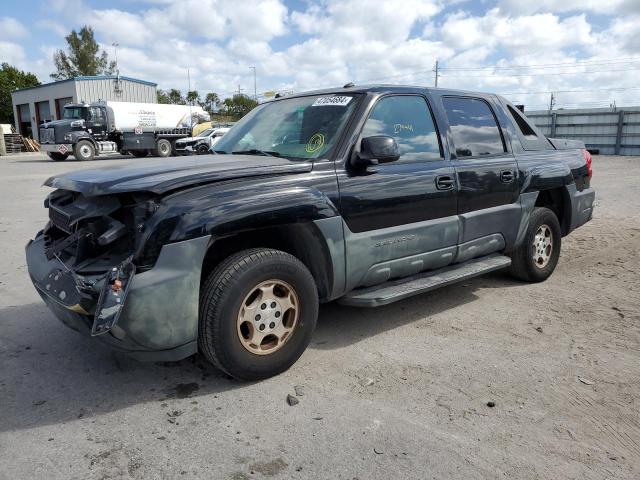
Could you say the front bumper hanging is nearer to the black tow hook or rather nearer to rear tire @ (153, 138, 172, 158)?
the black tow hook

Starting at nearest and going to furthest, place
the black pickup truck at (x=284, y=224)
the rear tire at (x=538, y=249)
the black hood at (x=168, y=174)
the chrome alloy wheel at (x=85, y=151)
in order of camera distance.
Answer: the black pickup truck at (x=284, y=224)
the black hood at (x=168, y=174)
the rear tire at (x=538, y=249)
the chrome alloy wheel at (x=85, y=151)

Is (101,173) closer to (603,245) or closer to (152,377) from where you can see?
(152,377)

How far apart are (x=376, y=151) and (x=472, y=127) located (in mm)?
1548

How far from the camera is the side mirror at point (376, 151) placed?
11.0 feet

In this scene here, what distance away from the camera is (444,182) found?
401 cm

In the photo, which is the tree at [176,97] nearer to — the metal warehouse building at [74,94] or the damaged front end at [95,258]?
the metal warehouse building at [74,94]

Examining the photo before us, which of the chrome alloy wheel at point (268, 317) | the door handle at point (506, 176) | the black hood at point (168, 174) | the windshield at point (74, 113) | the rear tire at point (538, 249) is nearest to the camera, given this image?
the black hood at point (168, 174)

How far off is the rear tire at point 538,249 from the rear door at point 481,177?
28cm

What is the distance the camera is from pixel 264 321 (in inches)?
123

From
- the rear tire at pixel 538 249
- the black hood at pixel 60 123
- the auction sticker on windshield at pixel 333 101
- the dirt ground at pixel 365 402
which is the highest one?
the black hood at pixel 60 123

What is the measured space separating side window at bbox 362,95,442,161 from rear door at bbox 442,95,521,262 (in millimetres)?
227

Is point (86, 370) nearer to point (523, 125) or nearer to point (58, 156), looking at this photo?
point (523, 125)

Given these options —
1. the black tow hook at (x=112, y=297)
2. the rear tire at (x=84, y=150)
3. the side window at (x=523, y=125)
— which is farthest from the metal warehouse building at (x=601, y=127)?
the black tow hook at (x=112, y=297)

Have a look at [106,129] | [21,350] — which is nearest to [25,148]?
[106,129]
